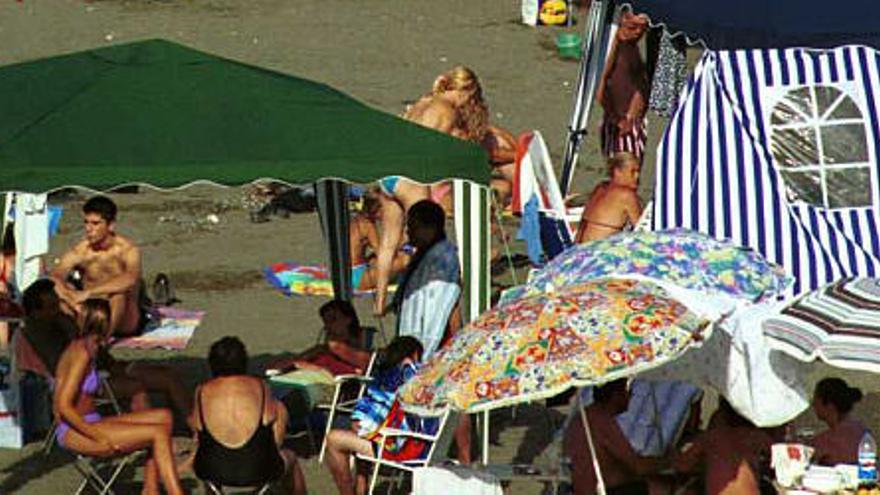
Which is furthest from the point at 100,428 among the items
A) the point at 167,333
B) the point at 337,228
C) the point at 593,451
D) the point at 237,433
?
the point at 337,228

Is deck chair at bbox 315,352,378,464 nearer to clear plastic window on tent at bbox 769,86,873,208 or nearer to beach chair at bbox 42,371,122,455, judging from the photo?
beach chair at bbox 42,371,122,455

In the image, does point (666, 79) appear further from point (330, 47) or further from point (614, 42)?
point (330, 47)

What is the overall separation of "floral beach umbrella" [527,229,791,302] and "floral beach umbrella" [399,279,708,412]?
335 mm

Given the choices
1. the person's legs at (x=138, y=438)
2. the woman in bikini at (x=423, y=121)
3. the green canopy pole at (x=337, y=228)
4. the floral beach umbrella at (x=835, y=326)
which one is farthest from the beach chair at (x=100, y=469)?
the woman in bikini at (x=423, y=121)

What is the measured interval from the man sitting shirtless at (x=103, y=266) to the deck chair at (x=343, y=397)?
1.63 metres

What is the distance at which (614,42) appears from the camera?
53.8ft

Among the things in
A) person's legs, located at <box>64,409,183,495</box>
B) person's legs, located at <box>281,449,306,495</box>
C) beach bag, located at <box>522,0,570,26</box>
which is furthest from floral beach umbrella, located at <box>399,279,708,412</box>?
beach bag, located at <box>522,0,570,26</box>

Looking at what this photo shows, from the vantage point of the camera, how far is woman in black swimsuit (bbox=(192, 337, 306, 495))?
33.4ft

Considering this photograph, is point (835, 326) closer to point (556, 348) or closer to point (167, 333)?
point (556, 348)

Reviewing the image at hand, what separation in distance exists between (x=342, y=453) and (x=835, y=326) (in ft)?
9.25

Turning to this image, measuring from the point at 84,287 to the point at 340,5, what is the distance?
13128mm

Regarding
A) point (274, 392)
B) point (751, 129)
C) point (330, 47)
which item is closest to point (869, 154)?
point (751, 129)

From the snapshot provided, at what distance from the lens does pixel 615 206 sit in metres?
13.8

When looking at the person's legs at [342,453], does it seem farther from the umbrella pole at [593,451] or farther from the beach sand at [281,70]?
the umbrella pole at [593,451]
